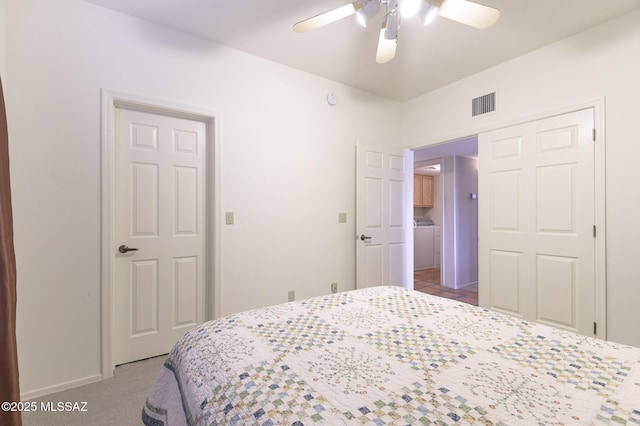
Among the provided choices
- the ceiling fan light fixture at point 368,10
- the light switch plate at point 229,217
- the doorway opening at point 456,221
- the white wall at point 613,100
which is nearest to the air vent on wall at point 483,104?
the white wall at point 613,100

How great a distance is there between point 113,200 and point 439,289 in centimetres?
452

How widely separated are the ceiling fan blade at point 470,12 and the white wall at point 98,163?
1.69 meters

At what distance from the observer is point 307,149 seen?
3072 mm

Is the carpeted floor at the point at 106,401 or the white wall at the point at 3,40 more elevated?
the white wall at the point at 3,40

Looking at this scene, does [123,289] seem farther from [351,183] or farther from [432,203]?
[432,203]

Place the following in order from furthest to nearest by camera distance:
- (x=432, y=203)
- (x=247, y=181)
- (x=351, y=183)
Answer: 1. (x=432, y=203)
2. (x=351, y=183)
3. (x=247, y=181)

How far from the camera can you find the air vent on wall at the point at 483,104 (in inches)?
114

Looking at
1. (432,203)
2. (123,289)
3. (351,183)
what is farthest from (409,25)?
(432,203)

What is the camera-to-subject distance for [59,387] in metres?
1.93

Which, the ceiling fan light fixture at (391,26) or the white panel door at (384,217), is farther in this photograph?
the white panel door at (384,217)

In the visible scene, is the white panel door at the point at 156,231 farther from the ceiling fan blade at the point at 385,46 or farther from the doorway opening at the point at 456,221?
the doorway opening at the point at 456,221

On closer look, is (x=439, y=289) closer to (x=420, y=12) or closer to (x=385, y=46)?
(x=385, y=46)

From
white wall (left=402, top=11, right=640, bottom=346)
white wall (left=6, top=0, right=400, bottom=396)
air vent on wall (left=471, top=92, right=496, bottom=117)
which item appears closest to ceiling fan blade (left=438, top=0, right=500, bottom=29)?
white wall (left=402, top=11, right=640, bottom=346)

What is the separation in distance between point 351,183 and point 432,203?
4352 millimetres
